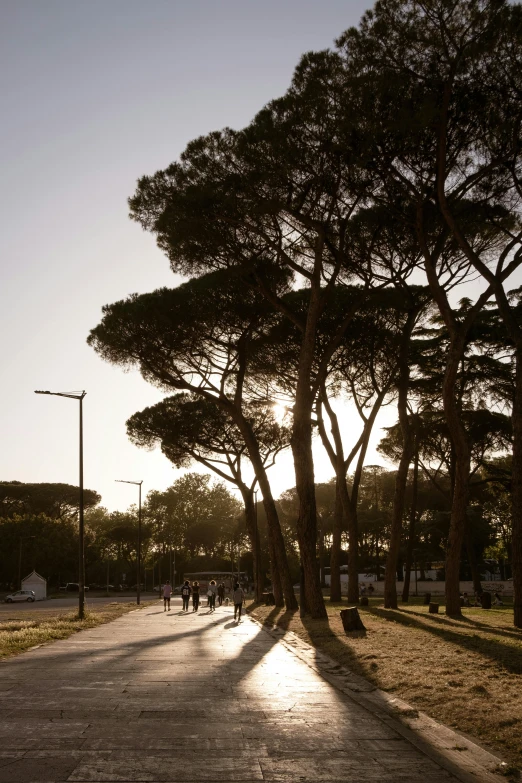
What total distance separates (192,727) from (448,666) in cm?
505

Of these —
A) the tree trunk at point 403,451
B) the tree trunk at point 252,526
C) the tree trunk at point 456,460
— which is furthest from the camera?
the tree trunk at point 252,526

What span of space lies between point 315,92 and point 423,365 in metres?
13.0

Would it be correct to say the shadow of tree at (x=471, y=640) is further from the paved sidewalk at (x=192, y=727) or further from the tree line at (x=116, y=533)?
the tree line at (x=116, y=533)

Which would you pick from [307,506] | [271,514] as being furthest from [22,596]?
[307,506]

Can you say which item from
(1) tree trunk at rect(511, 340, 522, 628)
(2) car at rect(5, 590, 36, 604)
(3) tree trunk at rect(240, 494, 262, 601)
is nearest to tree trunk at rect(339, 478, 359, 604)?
(3) tree trunk at rect(240, 494, 262, 601)

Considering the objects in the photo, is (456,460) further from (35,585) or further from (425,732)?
(35,585)

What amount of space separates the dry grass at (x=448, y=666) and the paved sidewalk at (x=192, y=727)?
2.06 feet

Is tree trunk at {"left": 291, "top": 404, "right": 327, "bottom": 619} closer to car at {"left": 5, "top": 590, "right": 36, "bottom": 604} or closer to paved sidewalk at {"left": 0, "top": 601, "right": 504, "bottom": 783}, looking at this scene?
paved sidewalk at {"left": 0, "top": 601, "right": 504, "bottom": 783}

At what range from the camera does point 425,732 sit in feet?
22.9

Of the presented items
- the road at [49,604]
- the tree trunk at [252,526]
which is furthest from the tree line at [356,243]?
the road at [49,604]

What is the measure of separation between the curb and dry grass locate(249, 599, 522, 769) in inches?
5.9

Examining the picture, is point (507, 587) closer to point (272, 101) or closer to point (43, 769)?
point (272, 101)

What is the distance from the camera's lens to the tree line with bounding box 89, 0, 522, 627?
1858 centimetres

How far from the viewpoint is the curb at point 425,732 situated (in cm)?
566
